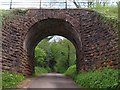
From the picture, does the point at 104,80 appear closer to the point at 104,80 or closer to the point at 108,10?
the point at 104,80

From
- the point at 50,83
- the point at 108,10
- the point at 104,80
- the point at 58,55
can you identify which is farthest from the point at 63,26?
the point at 58,55

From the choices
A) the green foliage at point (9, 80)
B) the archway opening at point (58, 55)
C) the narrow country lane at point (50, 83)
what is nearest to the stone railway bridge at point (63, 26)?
the green foliage at point (9, 80)

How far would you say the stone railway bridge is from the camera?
1849 cm

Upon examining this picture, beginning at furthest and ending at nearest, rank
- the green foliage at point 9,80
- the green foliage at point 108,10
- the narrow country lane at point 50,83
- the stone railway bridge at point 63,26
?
1. the green foliage at point 108,10
2. the stone railway bridge at point 63,26
3. the narrow country lane at point 50,83
4. the green foliage at point 9,80

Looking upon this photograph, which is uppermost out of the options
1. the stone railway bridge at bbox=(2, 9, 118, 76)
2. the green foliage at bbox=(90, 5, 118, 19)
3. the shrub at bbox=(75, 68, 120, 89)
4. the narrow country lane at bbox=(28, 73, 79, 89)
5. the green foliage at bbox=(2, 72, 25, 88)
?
the green foliage at bbox=(90, 5, 118, 19)

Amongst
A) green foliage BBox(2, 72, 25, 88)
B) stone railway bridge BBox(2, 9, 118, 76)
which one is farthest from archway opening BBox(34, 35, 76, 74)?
green foliage BBox(2, 72, 25, 88)

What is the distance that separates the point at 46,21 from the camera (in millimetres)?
22422

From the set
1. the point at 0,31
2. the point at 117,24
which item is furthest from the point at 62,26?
the point at 117,24

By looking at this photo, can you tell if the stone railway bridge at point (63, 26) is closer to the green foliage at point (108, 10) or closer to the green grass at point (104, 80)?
the green foliage at point (108, 10)

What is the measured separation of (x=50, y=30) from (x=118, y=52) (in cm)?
1106

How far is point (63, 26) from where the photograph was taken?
2359 centimetres

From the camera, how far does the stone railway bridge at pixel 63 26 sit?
1849cm

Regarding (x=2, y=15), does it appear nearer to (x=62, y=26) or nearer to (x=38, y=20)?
(x=38, y=20)

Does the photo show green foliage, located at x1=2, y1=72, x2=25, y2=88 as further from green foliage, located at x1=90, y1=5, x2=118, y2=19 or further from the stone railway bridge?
green foliage, located at x1=90, y1=5, x2=118, y2=19
